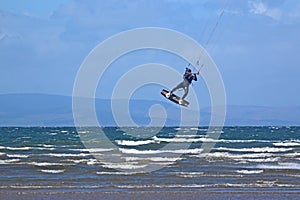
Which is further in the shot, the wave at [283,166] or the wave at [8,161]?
the wave at [8,161]

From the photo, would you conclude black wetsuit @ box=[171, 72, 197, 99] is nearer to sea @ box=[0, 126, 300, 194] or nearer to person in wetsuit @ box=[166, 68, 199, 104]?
person in wetsuit @ box=[166, 68, 199, 104]

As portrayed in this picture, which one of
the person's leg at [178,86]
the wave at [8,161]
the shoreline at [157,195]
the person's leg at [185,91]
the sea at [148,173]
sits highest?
the person's leg at [178,86]

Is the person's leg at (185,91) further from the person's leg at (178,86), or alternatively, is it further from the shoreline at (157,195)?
the shoreline at (157,195)

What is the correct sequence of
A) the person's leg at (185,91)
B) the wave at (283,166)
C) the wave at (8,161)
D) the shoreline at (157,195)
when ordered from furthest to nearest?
1. the wave at (8,161)
2. the wave at (283,166)
3. the shoreline at (157,195)
4. the person's leg at (185,91)

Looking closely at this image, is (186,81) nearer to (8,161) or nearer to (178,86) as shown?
(178,86)

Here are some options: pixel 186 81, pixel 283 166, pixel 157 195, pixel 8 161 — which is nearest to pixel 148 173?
pixel 157 195

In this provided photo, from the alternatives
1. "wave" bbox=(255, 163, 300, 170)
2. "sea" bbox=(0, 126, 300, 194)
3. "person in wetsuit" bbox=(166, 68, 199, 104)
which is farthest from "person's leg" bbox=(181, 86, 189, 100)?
"wave" bbox=(255, 163, 300, 170)

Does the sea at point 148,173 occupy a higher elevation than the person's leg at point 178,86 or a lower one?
lower

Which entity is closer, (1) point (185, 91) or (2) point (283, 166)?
(1) point (185, 91)

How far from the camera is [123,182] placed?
30.9 m

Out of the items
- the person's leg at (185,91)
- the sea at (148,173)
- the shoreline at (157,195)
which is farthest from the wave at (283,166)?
the person's leg at (185,91)

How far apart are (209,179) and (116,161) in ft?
38.8

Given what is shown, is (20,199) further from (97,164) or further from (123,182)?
(97,164)

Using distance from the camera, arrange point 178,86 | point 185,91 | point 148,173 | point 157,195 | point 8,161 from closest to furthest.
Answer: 1. point 185,91
2. point 178,86
3. point 157,195
4. point 148,173
5. point 8,161
